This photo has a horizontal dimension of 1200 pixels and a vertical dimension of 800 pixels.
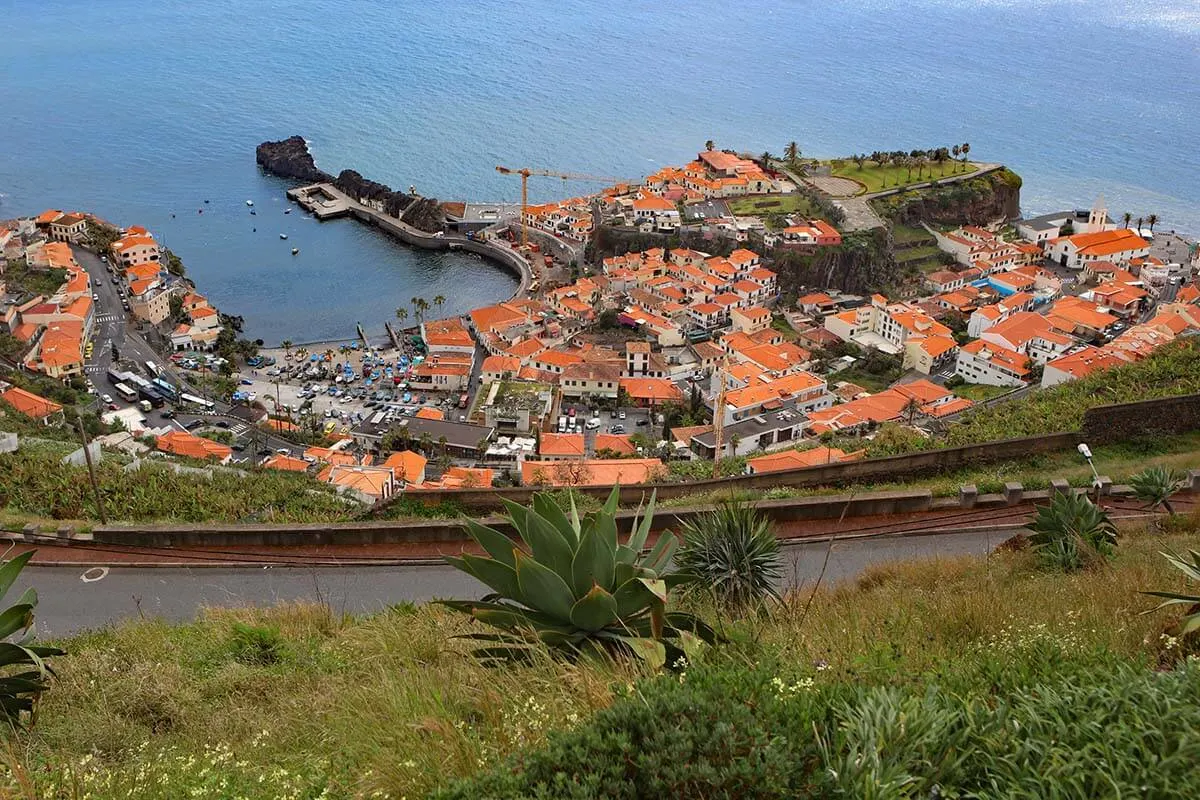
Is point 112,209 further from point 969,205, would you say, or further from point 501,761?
point 501,761

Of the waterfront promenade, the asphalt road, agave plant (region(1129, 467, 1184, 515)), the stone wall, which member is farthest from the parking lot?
agave plant (region(1129, 467, 1184, 515))

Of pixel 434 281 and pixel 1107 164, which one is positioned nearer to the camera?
pixel 434 281

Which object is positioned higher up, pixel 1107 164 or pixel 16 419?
pixel 1107 164

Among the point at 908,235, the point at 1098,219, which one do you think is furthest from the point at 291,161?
the point at 1098,219

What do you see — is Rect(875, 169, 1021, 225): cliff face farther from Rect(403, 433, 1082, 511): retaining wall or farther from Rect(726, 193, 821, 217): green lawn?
Rect(403, 433, 1082, 511): retaining wall

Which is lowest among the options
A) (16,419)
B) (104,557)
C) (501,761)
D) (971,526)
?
(16,419)

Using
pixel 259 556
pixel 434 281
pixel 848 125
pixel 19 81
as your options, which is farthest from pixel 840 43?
pixel 259 556

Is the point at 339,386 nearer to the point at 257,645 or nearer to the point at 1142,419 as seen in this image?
the point at 1142,419
